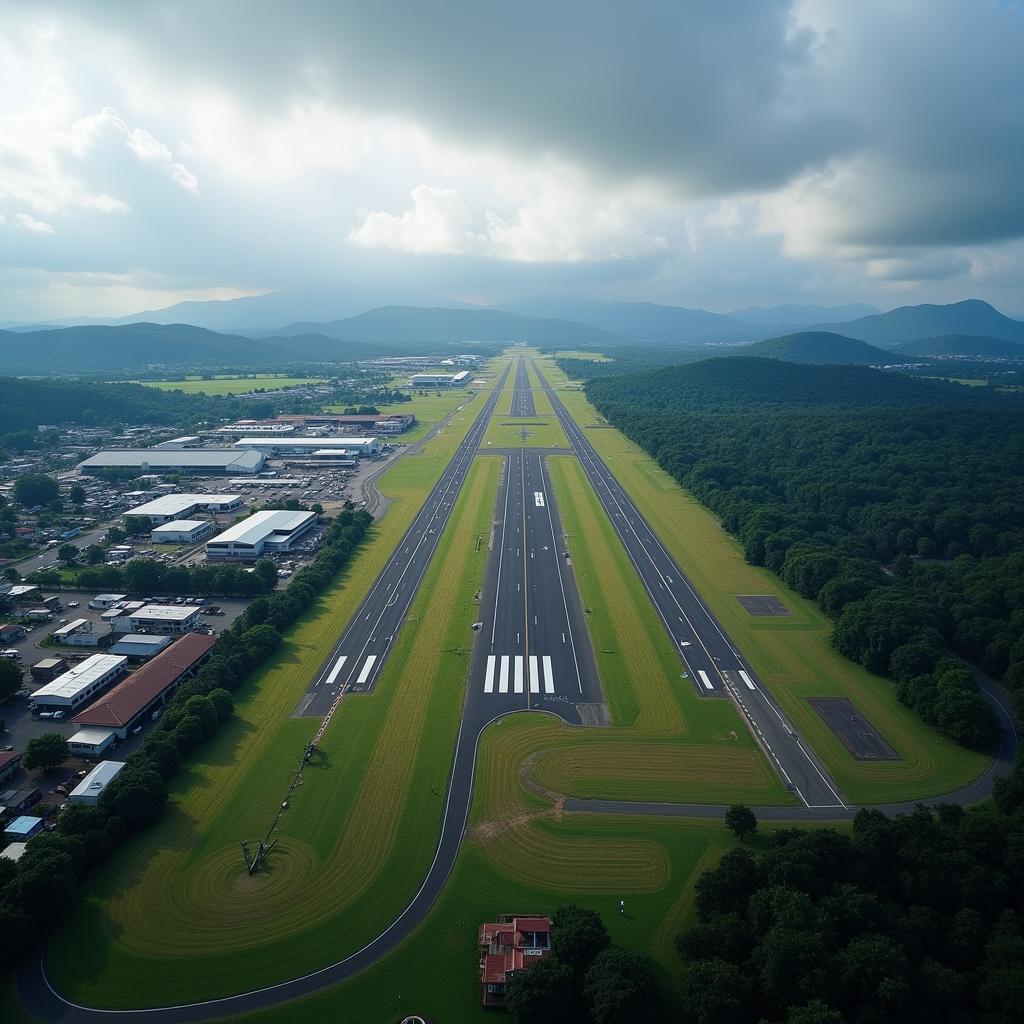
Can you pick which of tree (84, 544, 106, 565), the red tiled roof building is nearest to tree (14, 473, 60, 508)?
tree (84, 544, 106, 565)

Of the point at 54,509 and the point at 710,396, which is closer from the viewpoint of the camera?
the point at 54,509

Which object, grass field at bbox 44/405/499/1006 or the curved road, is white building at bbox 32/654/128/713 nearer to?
grass field at bbox 44/405/499/1006

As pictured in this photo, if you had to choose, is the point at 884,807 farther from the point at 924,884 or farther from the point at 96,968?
the point at 96,968

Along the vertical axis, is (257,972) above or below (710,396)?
below

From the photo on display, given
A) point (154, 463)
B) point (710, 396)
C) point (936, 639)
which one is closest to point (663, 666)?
point (936, 639)

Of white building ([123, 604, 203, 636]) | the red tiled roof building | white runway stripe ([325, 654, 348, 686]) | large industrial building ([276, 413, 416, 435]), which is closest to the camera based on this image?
the red tiled roof building

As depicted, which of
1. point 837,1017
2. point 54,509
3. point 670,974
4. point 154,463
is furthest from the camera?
point 154,463

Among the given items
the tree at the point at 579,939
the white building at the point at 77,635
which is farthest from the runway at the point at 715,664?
the white building at the point at 77,635
